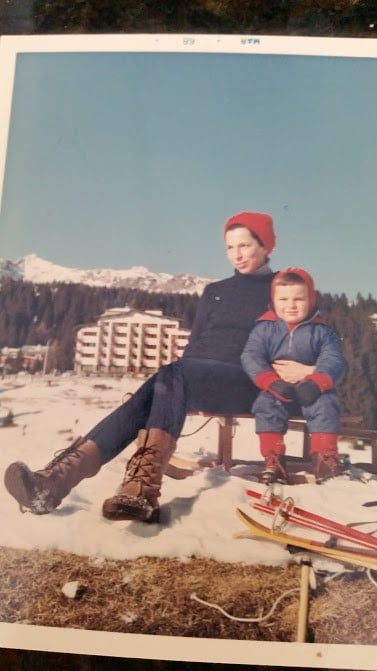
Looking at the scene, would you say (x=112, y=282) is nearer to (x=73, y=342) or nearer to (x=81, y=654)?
(x=73, y=342)

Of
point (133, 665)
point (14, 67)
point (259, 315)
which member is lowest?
point (133, 665)

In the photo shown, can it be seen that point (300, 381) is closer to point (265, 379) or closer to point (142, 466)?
point (265, 379)

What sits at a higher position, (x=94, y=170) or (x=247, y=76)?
(x=247, y=76)

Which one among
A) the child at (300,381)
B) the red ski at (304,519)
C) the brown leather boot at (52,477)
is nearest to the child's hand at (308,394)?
the child at (300,381)

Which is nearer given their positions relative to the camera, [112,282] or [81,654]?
[81,654]

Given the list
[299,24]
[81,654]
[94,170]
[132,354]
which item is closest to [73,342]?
[132,354]

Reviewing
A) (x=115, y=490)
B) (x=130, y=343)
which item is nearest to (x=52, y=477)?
(x=115, y=490)

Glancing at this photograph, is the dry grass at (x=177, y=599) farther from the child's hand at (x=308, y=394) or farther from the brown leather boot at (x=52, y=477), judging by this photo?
the child's hand at (x=308, y=394)
